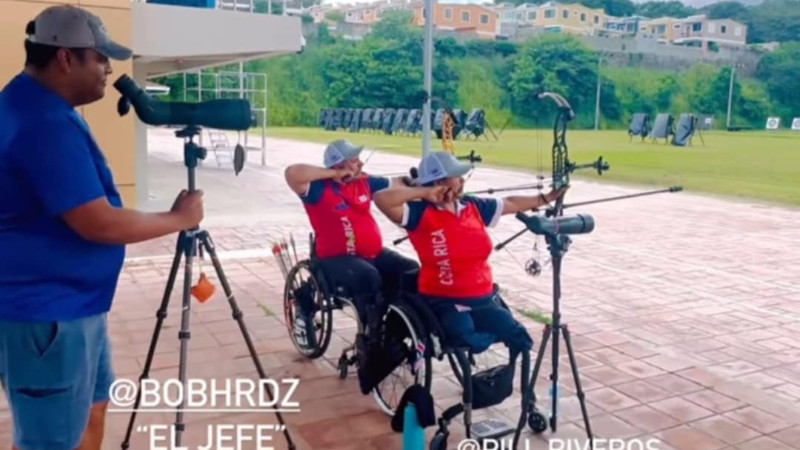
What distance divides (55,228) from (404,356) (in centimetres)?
154

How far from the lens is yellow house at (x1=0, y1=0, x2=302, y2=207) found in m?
5.07

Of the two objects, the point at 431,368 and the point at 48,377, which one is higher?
the point at 48,377

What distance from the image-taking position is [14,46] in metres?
5.06

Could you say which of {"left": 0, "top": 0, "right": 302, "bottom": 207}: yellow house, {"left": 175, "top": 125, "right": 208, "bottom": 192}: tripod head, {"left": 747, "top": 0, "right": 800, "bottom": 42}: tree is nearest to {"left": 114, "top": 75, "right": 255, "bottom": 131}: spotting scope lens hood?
{"left": 175, "top": 125, "right": 208, "bottom": 192}: tripod head

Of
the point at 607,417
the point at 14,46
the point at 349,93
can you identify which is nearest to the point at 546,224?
the point at 607,417

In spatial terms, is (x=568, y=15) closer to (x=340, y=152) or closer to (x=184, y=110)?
(x=340, y=152)

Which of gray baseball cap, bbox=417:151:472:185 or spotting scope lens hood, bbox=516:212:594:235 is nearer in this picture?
spotting scope lens hood, bbox=516:212:594:235

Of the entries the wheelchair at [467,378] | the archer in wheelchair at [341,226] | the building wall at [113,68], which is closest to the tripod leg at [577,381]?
the wheelchair at [467,378]

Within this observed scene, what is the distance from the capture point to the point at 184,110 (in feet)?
7.27

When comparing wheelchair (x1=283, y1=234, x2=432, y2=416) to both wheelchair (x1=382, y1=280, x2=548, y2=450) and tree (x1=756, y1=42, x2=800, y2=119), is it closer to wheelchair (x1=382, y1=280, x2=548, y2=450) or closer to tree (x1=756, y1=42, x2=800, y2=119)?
wheelchair (x1=382, y1=280, x2=548, y2=450)

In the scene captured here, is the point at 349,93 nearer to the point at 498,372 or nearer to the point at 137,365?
the point at 137,365

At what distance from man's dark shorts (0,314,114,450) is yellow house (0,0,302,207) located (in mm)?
3400

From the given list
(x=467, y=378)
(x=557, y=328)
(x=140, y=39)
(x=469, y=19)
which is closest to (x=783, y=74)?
(x=469, y=19)

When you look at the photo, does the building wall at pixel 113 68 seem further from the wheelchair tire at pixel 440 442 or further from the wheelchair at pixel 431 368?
the wheelchair tire at pixel 440 442
